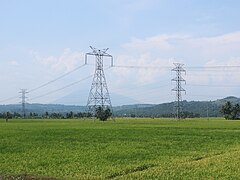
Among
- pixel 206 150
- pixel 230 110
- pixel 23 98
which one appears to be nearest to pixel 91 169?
pixel 206 150

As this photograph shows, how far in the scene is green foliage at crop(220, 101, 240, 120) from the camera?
124050mm

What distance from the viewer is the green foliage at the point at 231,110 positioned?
12405 cm

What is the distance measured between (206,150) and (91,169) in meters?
10.4

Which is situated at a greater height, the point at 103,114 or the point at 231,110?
the point at 231,110

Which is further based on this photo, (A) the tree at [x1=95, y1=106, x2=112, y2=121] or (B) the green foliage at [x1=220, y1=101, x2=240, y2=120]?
(B) the green foliage at [x1=220, y1=101, x2=240, y2=120]

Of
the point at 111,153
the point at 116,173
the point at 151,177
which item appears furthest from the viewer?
the point at 111,153

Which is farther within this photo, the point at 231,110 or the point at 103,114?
the point at 231,110

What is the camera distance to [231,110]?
126 meters

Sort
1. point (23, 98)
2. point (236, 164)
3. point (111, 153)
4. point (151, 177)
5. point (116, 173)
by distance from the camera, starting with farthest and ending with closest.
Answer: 1. point (23, 98)
2. point (111, 153)
3. point (236, 164)
4. point (116, 173)
5. point (151, 177)

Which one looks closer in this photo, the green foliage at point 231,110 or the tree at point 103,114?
the tree at point 103,114

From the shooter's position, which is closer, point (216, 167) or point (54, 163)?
point (216, 167)

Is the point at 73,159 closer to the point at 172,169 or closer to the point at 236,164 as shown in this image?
the point at 172,169

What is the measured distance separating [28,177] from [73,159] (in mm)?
5494

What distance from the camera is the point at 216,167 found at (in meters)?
16.8
